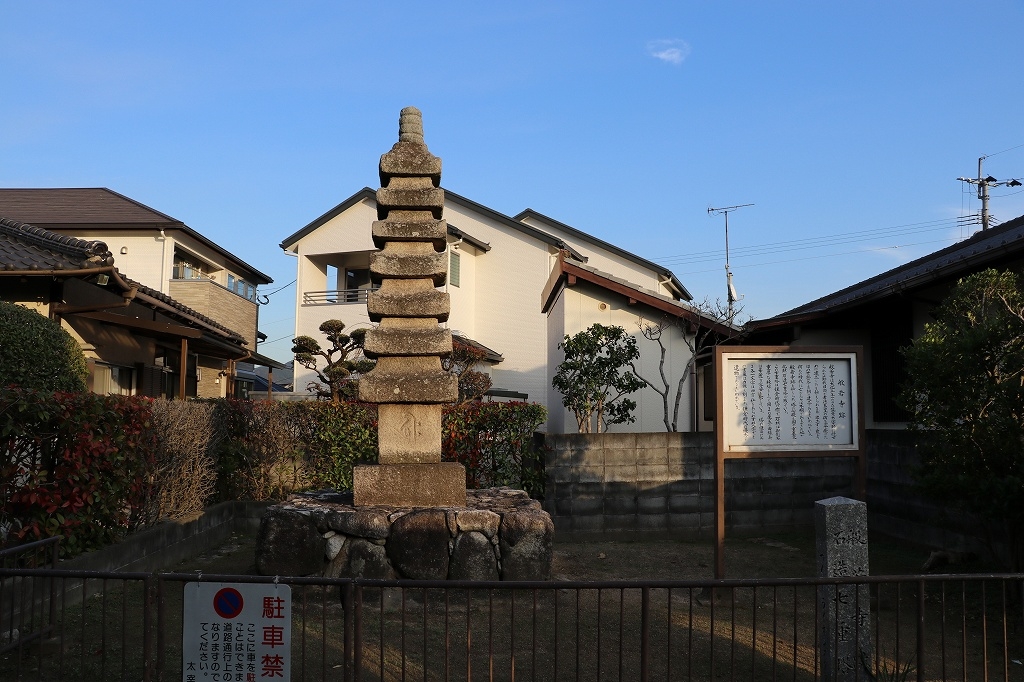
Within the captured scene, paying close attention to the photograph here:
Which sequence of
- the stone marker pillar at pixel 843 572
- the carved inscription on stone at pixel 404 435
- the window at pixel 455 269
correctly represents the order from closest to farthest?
the stone marker pillar at pixel 843 572, the carved inscription on stone at pixel 404 435, the window at pixel 455 269

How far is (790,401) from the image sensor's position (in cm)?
837

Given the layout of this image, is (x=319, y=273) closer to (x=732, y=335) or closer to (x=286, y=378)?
(x=732, y=335)

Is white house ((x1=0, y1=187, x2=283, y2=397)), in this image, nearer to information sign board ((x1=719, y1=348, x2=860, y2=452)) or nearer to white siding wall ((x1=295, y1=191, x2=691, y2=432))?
white siding wall ((x1=295, y1=191, x2=691, y2=432))

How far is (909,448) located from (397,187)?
24.4ft

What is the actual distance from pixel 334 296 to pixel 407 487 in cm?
2156

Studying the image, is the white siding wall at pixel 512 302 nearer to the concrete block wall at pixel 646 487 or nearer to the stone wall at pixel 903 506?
the concrete block wall at pixel 646 487

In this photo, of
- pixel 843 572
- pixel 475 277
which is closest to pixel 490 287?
pixel 475 277

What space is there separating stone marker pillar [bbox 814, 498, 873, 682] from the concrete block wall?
5613 millimetres

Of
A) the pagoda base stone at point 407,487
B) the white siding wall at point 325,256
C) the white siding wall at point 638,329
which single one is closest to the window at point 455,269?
the white siding wall at point 325,256

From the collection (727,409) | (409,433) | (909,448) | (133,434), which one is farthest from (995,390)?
(133,434)

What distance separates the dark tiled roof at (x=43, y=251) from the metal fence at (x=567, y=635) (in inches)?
238

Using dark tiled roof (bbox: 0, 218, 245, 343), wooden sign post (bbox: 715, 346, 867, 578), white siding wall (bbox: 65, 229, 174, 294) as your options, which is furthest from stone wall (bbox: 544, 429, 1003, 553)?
white siding wall (bbox: 65, 229, 174, 294)

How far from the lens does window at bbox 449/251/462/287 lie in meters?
27.9

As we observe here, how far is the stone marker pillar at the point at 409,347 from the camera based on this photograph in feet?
28.0
